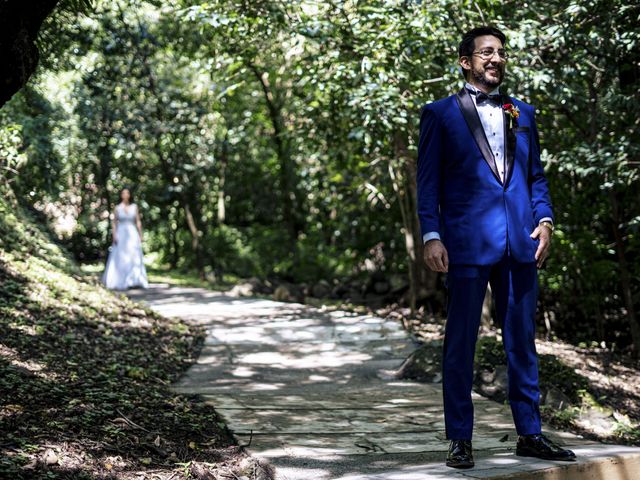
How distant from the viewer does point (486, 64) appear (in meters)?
4.01

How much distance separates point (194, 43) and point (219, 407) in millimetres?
11923

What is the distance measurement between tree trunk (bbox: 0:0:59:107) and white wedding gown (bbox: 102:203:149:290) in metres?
10.9

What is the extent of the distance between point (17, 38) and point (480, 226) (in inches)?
93.0

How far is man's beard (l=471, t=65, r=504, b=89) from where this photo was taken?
13.2 feet

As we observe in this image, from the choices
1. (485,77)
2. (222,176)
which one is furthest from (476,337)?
(222,176)

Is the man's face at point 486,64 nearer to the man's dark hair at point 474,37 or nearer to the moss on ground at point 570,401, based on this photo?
the man's dark hair at point 474,37

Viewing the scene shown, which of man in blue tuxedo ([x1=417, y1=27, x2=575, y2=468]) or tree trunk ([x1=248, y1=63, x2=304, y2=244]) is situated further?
tree trunk ([x1=248, y1=63, x2=304, y2=244])

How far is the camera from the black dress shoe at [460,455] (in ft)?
12.4

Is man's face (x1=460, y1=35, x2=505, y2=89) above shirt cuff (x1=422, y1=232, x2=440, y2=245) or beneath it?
above

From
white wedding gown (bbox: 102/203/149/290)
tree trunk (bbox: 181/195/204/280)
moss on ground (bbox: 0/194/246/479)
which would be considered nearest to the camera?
moss on ground (bbox: 0/194/246/479)

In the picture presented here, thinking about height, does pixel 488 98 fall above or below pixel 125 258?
above

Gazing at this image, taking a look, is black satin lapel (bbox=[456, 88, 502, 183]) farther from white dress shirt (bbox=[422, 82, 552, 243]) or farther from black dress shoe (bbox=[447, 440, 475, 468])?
black dress shoe (bbox=[447, 440, 475, 468])

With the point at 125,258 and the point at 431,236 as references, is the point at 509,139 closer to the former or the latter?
the point at 431,236

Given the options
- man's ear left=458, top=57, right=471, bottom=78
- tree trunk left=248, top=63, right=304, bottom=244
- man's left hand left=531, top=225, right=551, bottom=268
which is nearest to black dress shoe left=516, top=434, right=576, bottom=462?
man's left hand left=531, top=225, right=551, bottom=268
